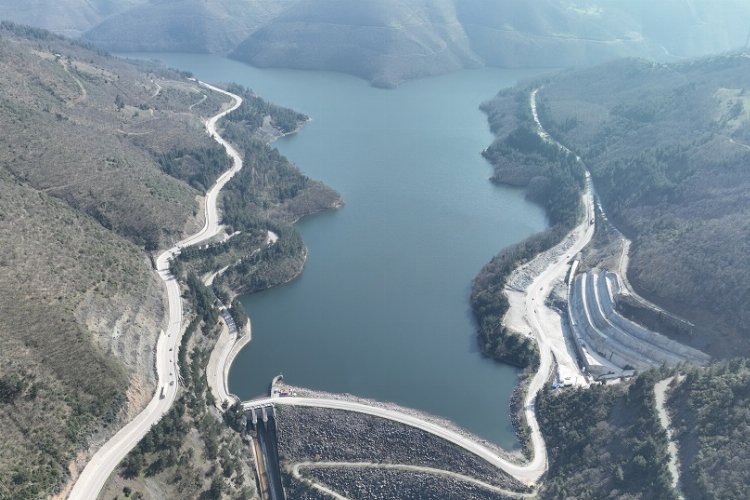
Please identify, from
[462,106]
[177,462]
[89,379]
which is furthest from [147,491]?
[462,106]

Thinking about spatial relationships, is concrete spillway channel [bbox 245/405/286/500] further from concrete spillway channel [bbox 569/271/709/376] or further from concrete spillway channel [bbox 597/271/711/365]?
concrete spillway channel [bbox 597/271/711/365]

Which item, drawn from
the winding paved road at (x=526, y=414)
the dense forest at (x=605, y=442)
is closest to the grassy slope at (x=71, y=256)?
A: the winding paved road at (x=526, y=414)

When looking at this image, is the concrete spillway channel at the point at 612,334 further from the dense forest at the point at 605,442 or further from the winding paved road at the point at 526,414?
the dense forest at the point at 605,442

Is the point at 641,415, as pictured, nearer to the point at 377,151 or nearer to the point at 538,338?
the point at 538,338

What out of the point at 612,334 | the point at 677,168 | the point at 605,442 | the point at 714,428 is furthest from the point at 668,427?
the point at 677,168

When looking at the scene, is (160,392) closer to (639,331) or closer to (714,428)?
(714,428)

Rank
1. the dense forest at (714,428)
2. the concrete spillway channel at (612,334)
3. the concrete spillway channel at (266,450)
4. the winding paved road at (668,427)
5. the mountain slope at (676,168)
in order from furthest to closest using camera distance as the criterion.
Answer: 1. the mountain slope at (676,168)
2. the concrete spillway channel at (612,334)
3. the concrete spillway channel at (266,450)
4. the winding paved road at (668,427)
5. the dense forest at (714,428)
